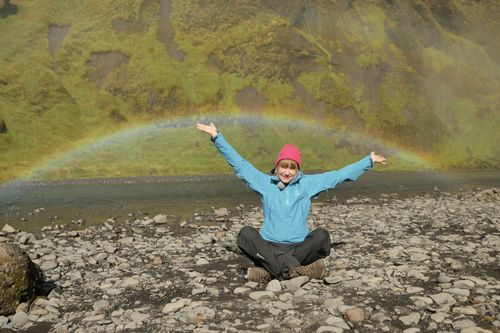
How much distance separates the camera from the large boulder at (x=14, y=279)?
8.98 metres

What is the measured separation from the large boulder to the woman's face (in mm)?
5842

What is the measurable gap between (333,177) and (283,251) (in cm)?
209

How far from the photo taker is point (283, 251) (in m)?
10.6

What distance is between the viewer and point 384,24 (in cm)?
18425

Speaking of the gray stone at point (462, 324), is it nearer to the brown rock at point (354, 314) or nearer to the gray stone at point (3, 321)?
the brown rock at point (354, 314)

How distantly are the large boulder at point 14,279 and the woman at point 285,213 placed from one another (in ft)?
15.7

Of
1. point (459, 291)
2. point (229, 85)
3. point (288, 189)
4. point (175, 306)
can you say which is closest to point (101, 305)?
point (175, 306)

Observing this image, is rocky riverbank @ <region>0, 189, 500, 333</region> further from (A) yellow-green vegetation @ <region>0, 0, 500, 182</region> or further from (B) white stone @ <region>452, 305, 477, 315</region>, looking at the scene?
(A) yellow-green vegetation @ <region>0, 0, 500, 182</region>

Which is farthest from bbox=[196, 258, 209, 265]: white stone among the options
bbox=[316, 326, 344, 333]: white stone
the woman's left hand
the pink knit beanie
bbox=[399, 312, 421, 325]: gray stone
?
bbox=[399, 312, 421, 325]: gray stone

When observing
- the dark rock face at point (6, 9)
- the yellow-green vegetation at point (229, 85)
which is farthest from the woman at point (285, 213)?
the dark rock face at point (6, 9)

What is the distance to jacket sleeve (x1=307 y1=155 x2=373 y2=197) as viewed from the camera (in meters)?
10.4

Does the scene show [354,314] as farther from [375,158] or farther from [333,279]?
[375,158]

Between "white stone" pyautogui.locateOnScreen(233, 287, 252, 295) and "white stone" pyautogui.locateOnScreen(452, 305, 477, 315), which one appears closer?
"white stone" pyautogui.locateOnScreen(452, 305, 477, 315)

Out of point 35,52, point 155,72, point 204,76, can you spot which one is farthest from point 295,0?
point 35,52
